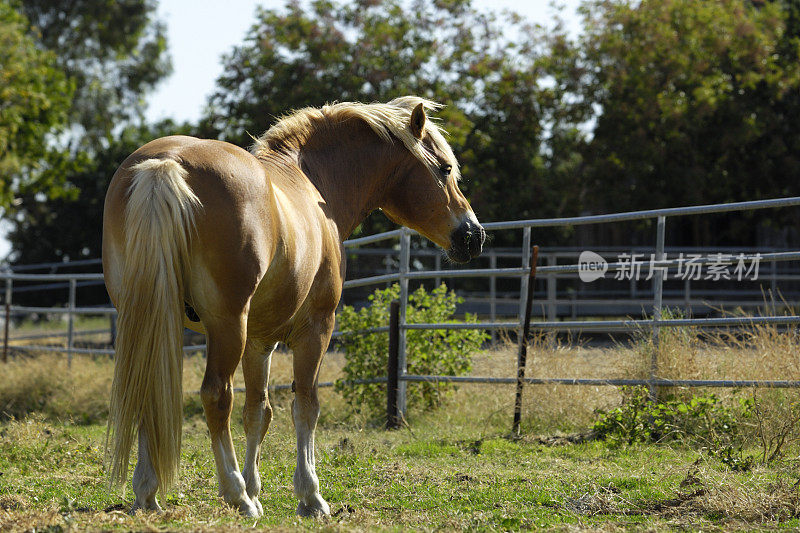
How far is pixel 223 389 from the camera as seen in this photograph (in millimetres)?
3299

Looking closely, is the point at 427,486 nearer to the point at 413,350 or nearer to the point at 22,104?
the point at 413,350

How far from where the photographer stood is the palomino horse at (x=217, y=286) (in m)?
3.09

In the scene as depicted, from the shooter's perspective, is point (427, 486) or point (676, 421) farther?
point (676, 421)

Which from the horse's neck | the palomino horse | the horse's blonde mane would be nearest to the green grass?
the palomino horse

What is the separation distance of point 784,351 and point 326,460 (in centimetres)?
314

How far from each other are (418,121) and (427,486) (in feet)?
6.63

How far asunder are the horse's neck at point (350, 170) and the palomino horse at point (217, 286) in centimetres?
12

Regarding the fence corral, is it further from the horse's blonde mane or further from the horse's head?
the horse's blonde mane

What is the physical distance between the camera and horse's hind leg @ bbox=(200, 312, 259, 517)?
3.25 m

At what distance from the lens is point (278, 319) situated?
3754mm

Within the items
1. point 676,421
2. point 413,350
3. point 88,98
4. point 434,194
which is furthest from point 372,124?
point 88,98

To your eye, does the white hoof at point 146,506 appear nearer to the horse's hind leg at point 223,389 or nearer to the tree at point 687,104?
the horse's hind leg at point 223,389

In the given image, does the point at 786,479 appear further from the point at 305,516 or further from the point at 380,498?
the point at 305,516

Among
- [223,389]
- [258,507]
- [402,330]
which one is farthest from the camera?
[402,330]
